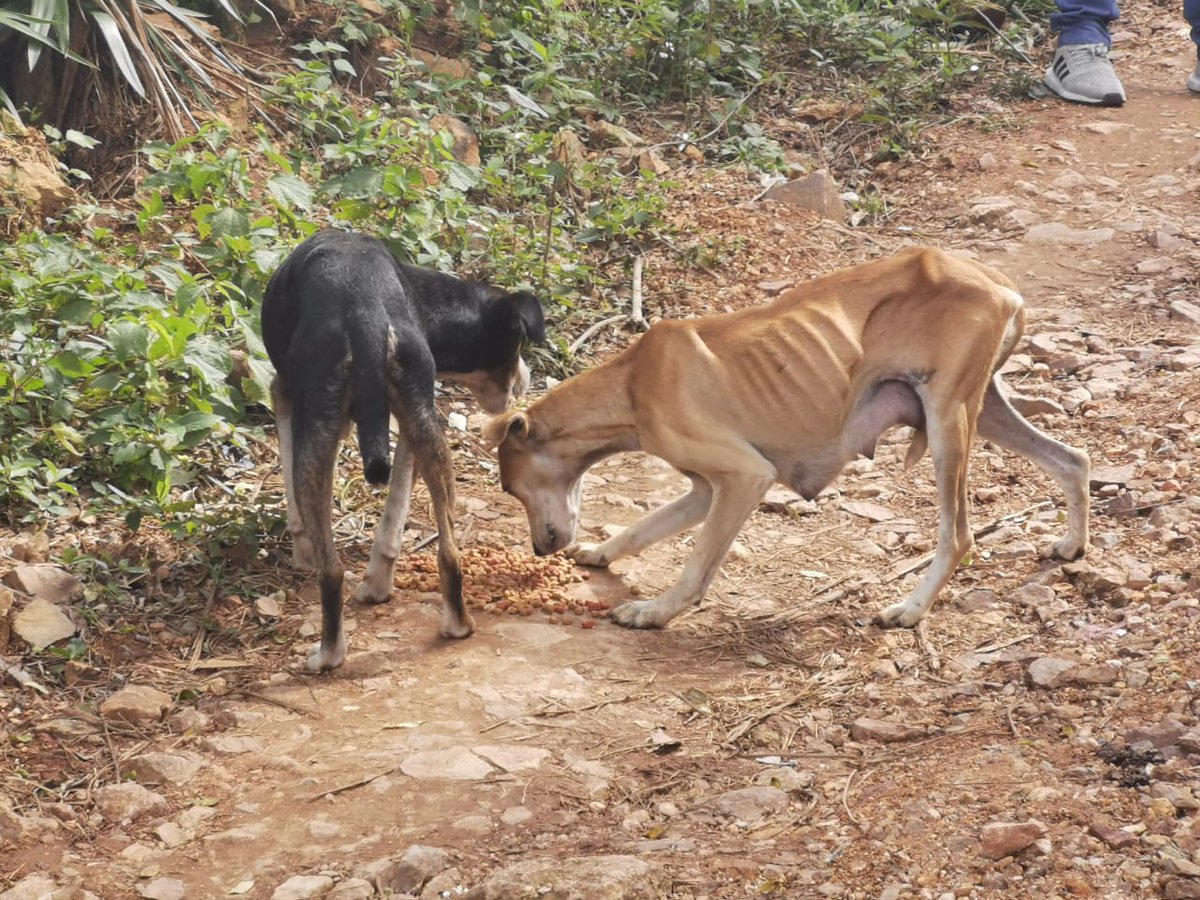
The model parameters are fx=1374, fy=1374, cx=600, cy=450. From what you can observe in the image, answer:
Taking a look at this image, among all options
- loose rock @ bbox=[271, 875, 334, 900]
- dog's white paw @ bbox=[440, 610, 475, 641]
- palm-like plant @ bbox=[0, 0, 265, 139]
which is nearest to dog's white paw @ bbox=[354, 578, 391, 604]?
dog's white paw @ bbox=[440, 610, 475, 641]

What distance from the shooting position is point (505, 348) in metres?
6.32

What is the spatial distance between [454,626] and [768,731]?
4.56 ft

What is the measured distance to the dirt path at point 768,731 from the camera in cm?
370

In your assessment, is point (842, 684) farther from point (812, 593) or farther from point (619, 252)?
point (619, 252)

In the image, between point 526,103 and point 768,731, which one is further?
point 526,103

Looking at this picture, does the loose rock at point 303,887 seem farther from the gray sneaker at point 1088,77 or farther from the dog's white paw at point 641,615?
the gray sneaker at point 1088,77

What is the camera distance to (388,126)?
26.1 feet

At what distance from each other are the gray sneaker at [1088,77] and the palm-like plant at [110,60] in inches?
260

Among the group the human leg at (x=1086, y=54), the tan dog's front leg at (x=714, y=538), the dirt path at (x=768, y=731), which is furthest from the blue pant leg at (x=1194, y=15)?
the tan dog's front leg at (x=714, y=538)

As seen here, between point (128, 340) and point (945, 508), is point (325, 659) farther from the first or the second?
point (945, 508)

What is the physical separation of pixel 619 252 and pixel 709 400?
3.52m

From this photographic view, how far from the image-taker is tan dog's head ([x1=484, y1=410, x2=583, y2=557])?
19.7 ft

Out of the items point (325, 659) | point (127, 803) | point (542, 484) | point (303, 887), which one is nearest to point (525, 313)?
point (542, 484)

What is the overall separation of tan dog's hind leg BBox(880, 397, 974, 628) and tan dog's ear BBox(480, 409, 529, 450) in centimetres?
170
